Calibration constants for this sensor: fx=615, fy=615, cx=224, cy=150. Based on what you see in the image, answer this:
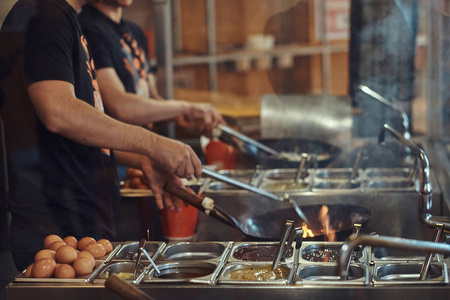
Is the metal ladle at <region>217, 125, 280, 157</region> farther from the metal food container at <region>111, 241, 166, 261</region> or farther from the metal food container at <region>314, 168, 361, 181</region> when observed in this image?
the metal food container at <region>111, 241, 166, 261</region>

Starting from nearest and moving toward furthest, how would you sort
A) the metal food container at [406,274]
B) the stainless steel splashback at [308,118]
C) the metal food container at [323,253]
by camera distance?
the metal food container at [406,274] → the metal food container at [323,253] → the stainless steel splashback at [308,118]

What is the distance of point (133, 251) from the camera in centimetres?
170

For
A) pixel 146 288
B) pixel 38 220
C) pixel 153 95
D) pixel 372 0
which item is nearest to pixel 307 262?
pixel 146 288

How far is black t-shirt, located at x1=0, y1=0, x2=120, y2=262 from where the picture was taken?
5.86 feet

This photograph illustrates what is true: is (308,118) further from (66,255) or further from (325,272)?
(66,255)

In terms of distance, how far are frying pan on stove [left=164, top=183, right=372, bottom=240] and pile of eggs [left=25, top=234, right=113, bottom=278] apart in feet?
1.17

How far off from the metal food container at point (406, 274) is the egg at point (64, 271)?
707 millimetres

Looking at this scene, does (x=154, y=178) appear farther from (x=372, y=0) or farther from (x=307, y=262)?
(x=372, y=0)

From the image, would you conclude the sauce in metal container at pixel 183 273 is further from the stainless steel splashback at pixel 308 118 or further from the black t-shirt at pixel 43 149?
the stainless steel splashback at pixel 308 118

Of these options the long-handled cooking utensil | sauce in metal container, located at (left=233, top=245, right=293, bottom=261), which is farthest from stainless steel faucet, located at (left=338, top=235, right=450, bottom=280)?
the long-handled cooking utensil

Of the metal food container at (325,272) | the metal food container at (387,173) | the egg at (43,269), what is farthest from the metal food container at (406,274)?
the metal food container at (387,173)

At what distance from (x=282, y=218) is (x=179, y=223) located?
36cm

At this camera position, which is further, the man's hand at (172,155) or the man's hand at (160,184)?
the man's hand at (160,184)

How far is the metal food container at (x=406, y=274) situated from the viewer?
1.36 meters
